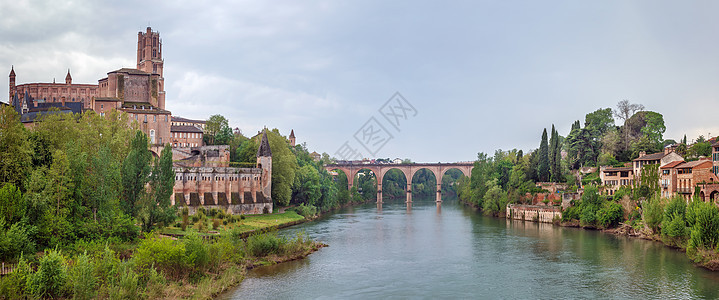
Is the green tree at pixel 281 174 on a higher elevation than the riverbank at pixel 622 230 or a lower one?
higher

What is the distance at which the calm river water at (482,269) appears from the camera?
82.6ft

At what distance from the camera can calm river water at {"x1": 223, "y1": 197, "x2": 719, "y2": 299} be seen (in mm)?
25172

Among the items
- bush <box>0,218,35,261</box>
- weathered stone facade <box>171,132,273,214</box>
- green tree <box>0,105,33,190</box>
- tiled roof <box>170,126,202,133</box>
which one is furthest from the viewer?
tiled roof <box>170,126,202,133</box>

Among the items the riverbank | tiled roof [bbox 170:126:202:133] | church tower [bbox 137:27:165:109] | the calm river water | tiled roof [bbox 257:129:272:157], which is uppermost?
church tower [bbox 137:27:165:109]

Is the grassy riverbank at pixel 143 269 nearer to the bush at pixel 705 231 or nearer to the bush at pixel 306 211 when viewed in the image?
the bush at pixel 705 231

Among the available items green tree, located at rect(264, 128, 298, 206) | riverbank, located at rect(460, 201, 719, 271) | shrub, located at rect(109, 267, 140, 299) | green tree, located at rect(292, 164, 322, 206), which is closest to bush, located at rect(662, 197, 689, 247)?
riverbank, located at rect(460, 201, 719, 271)

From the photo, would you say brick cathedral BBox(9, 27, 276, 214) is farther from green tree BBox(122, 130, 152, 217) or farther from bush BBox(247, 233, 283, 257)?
bush BBox(247, 233, 283, 257)

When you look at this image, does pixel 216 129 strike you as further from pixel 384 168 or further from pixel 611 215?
pixel 611 215

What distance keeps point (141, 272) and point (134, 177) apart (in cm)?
1027

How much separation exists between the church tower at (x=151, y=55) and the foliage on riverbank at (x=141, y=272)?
169 feet

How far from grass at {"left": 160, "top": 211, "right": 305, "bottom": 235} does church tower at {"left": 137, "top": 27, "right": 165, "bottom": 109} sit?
3073cm

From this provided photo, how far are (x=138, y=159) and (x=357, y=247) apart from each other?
15.6 meters

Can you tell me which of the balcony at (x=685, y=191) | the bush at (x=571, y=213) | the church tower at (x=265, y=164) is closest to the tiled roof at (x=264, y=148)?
the church tower at (x=265, y=164)

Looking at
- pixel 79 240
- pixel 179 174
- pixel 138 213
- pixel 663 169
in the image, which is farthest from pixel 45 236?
pixel 663 169
